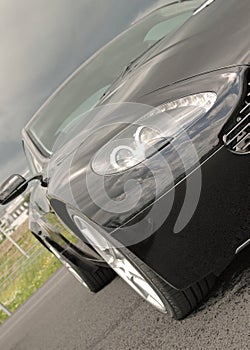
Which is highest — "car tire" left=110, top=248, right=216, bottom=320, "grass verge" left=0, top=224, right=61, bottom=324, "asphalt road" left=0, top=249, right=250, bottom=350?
"car tire" left=110, top=248, right=216, bottom=320

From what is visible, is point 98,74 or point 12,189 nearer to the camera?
point 12,189

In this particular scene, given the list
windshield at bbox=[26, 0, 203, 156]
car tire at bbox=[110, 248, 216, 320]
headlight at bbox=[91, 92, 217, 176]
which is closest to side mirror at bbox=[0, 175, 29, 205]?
windshield at bbox=[26, 0, 203, 156]

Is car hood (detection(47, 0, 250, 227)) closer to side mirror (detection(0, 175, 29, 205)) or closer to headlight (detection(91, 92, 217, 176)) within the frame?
headlight (detection(91, 92, 217, 176))

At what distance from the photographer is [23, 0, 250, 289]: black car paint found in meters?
2.11

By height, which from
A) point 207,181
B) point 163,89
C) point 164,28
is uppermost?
point 163,89

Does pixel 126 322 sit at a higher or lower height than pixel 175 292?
lower

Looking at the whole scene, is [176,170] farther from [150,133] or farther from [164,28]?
[164,28]

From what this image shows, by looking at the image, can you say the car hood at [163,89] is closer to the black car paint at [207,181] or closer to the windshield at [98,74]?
the black car paint at [207,181]

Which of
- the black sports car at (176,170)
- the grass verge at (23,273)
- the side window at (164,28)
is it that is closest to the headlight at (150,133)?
the black sports car at (176,170)

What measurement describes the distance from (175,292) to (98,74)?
2079mm

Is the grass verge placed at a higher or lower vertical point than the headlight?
lower

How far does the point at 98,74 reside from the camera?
4051 mm

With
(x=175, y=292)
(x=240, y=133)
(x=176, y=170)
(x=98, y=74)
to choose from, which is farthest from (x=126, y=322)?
(x=98, y=74)

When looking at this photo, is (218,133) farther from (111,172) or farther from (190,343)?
(190,343)
